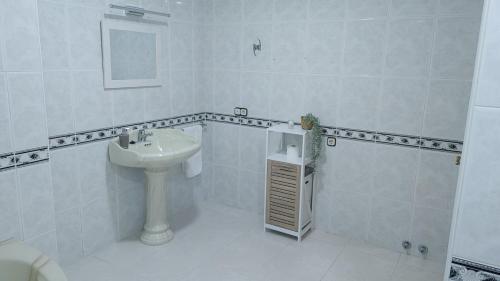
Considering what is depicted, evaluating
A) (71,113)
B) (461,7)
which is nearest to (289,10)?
(461,7)

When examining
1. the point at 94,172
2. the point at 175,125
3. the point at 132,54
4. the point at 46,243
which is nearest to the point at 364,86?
the point at 175,125

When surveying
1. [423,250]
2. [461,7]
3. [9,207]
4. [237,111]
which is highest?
[461,7]

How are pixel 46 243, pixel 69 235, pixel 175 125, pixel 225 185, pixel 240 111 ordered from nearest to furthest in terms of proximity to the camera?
pixel 46 243 < pixel 69 235 < pixel 175 125 < pixel 240 111 < pixel 225 185

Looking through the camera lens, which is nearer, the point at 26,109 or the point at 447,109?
the point at 26,109

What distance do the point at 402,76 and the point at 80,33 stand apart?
2259mm

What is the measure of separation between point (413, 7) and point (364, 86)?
627 mm

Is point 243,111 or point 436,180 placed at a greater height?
point 243,111

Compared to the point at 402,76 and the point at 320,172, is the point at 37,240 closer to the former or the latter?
the point at 320,172

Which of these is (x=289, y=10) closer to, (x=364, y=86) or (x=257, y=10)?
(x=257, y=10)

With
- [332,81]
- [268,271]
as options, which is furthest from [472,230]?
[332,81]

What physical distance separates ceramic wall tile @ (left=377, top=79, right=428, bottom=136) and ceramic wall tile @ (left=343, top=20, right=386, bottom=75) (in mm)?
172

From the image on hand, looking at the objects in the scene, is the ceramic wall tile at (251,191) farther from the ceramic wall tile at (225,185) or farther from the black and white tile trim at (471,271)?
the black and white tile trim at (471,271)

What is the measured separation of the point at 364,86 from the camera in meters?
2.87

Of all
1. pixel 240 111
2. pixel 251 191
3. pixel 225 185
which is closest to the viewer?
pixel 240 111
